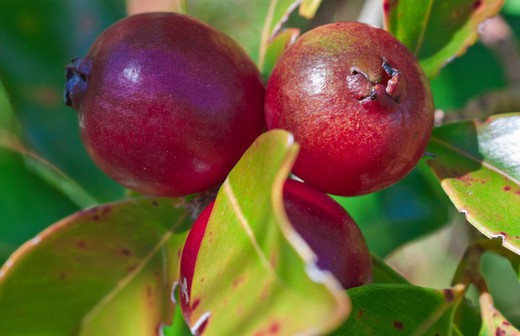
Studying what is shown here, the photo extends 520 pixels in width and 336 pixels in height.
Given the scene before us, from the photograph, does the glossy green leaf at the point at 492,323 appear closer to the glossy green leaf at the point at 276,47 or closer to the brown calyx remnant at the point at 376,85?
the brown calyx remnant at the point at 376,85

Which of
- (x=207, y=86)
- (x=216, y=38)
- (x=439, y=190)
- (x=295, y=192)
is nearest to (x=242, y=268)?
(x=295, y=192)

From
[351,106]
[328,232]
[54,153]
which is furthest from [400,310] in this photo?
[54,153]

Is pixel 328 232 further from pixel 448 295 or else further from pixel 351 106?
pixel 448 295

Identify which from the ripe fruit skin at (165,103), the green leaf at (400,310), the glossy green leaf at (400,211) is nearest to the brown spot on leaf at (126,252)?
the ripe fruit skin at (165,103)

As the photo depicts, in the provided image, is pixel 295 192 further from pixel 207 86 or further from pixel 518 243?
pixel 518 243

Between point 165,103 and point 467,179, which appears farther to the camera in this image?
point 467,179

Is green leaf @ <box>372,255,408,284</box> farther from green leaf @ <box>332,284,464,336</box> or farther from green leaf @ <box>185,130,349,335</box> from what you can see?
green leaf @ <box>185,130,349,335</box>
